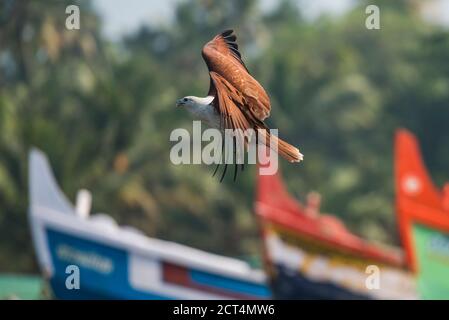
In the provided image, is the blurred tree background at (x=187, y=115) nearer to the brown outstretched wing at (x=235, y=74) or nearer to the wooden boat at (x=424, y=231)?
the wooden boat at (x=424, y=231)

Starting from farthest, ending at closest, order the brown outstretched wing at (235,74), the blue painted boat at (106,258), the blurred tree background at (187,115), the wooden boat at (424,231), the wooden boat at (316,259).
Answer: the blurred tree background at (187,115) < the wooden boat at (424,231) < the wooden boat at (316,259) < the blue painted boat at (106,258) < the brown outstretched wing at (235,74)

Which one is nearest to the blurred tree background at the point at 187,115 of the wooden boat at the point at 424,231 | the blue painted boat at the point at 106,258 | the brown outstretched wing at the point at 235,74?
the blue painted boat at the point at 106,258

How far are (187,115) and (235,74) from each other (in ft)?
69.0

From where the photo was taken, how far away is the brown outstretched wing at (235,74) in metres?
7.11

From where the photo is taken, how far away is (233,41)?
7.85 meters

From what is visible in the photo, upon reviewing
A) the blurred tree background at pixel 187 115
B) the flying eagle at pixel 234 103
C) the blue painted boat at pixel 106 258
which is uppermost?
the blurred tree background at pixel 187 115

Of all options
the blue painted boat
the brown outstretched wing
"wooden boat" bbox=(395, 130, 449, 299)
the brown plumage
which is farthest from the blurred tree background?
the brown plumage

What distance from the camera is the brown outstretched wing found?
711cm

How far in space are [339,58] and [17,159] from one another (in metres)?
13.5

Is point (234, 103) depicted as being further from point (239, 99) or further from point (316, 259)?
point (316, 259)

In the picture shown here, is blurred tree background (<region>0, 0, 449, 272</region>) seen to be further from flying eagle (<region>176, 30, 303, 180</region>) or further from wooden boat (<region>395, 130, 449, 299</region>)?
flying eagle (<region>176, 30, 303, 180</region>)
